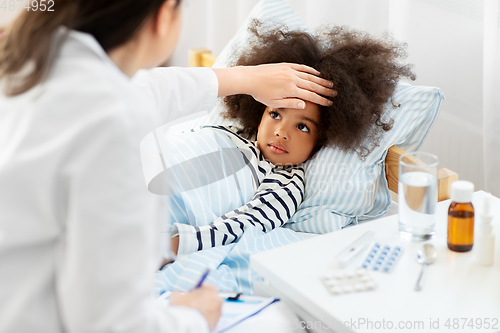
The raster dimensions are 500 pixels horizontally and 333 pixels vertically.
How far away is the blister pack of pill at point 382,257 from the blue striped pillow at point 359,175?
0.36 meters

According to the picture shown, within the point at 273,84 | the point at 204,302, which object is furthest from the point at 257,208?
the point at 204,302

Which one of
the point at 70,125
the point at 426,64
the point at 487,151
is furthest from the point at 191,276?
the point at 426,64

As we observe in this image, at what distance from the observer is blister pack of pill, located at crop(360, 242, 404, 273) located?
795mm

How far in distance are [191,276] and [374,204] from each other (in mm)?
559

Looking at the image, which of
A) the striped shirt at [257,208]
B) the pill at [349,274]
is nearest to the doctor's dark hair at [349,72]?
the striped shirt at [257,208]

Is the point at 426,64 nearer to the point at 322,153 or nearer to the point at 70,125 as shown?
the point at 322,153

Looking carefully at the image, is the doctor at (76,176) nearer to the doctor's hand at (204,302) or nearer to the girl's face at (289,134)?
the doctor's hand at (204,302)

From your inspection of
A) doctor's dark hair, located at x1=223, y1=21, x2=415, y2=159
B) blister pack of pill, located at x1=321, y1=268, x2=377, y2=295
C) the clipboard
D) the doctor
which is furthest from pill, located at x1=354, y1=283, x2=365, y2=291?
doctor's dark hair, located at x1=223, y1=21, x2=415, y2=159

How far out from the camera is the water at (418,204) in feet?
2.84

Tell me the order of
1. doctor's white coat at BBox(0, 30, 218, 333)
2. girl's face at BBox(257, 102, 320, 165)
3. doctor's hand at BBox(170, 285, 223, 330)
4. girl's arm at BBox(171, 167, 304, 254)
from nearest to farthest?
doctor's white coat at BBox(0, 30, 218, 333) → doctor's hand at BBox(170, 285, 223, 330) → girl's arm at BBox(171, 167, 304, 254) → girl's face at BBox(257, 102, 320, 165)

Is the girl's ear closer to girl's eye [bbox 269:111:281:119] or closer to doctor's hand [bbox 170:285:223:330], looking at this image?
doctor's hand [bbox 170:285:223:330]

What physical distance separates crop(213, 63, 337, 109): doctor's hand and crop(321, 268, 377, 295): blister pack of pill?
1.83ft

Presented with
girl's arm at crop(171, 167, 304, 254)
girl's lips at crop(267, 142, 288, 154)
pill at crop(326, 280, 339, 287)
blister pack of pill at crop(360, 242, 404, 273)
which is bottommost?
girl's arm at crop(171, 167, 304, 254)

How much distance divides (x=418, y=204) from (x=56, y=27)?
0.63 meters
